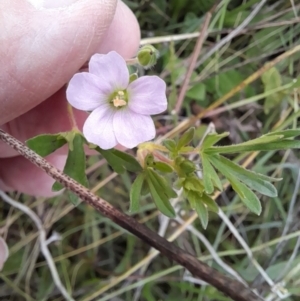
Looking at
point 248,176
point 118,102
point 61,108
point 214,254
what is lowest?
point 214,254

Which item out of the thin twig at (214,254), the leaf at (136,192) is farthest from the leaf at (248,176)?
the thin twig at (214,254)

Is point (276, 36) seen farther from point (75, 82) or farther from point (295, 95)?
point (75, 82)

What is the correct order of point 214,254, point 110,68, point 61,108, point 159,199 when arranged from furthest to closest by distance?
1. point 214,254
2. point 61,108
3. point 159,199
4. point 110,68

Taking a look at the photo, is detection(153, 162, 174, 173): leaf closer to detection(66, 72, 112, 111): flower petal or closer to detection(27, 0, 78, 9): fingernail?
detection(66, 72, 112, 111): flower petal

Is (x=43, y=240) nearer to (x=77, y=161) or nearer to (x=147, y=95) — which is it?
(x=77, y=161)

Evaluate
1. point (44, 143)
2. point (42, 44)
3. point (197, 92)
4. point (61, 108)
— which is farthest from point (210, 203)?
point (197, 92)

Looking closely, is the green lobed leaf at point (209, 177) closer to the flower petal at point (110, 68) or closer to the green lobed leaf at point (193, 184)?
the green lobed leaf at point (193, 184)

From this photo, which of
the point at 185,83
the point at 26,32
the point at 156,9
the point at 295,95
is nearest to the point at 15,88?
the point at 26,32

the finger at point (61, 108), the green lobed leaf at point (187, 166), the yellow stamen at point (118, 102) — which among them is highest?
the yellow stamen at point (118, 102)
